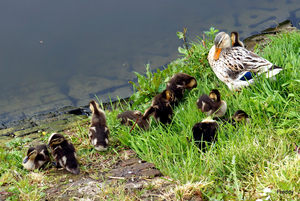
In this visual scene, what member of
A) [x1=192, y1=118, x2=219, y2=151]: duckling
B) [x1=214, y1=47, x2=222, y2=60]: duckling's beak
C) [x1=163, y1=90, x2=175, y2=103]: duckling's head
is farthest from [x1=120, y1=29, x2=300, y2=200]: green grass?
[x1=214, y1=47, x2=222, y2=60]: duckling's beak

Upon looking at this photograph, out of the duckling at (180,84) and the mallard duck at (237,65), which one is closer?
the mallard duck at (237,65)

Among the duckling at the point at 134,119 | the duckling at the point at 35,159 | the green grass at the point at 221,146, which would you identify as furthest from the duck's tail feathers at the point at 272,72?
the duckling at the point at 35,159

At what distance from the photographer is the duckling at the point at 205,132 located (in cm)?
354

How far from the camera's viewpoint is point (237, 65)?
4.46 m

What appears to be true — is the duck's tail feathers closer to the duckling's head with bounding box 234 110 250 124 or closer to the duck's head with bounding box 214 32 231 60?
the duckling's head with bounding box 234 110 250 124

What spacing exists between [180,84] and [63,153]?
2.14 meters

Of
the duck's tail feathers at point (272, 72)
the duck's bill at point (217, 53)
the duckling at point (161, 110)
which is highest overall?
the duck's bill at point (217, 53)

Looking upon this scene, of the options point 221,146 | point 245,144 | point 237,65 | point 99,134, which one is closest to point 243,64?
point 237,65

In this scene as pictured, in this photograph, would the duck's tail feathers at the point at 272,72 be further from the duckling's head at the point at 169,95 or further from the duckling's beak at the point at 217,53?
the duckling's head at the point at 169,95

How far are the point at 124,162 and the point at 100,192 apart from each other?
724mm

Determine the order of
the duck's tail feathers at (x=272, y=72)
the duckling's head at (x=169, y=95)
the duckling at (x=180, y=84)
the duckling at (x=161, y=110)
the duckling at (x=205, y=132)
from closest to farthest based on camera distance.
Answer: the duckling at (x=205, y=132), the duck's tail feathers at (x=272, y=72), the duckling at (x=161, y=110), the duckling's head at (x=169, y=95), the duckling at (x=180, y=84)

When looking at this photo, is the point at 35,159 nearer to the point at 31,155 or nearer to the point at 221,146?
the point at 31,155

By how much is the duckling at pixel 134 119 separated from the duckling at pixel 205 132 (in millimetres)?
820

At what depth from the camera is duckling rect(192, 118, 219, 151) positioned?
3537 mm
